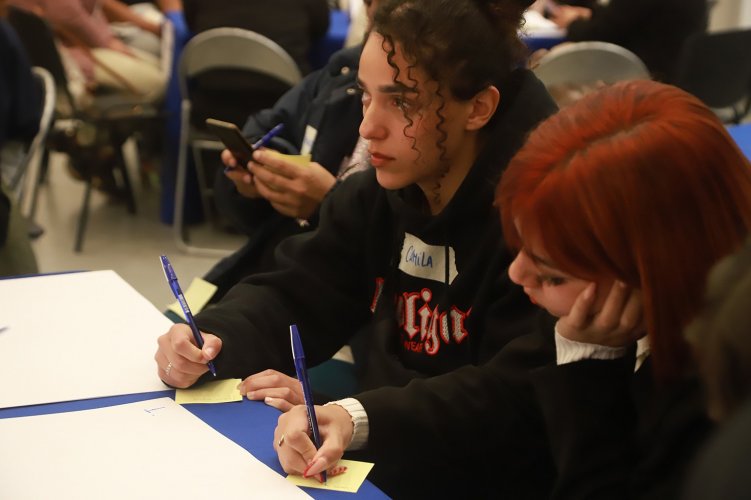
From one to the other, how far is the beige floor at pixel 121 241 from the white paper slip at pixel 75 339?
6.12 ft

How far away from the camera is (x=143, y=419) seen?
111 cm

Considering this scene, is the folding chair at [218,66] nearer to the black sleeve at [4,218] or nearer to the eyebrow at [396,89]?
the black sleeve at [4,218]

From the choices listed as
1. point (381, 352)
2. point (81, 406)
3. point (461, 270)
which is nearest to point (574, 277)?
point (461, 270)

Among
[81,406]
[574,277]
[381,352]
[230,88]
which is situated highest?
[574,277]

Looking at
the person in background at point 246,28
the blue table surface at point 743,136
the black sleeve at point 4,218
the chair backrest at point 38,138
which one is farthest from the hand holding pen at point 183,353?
the person in background at point 246,28

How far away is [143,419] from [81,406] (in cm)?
10

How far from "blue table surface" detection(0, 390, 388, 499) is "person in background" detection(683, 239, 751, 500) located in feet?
2.00

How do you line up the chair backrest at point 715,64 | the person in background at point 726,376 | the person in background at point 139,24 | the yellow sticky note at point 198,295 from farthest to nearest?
the person in background at point 139,24 → the chair backrest at point 715,64 → the yellow sticky note at point 198,295 → the person in background at point 726,376

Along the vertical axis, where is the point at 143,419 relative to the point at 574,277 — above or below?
below

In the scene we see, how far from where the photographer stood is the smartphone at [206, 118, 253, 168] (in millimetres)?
1842

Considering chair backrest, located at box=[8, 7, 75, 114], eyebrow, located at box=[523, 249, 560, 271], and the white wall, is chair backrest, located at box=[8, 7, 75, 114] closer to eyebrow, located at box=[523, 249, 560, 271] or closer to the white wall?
eyebrow, located at box=[523, 249, 560, 271]

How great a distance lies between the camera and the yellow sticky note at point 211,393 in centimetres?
117

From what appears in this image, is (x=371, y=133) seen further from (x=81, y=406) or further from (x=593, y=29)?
(x=593, y=29)

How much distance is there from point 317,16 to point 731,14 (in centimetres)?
395
